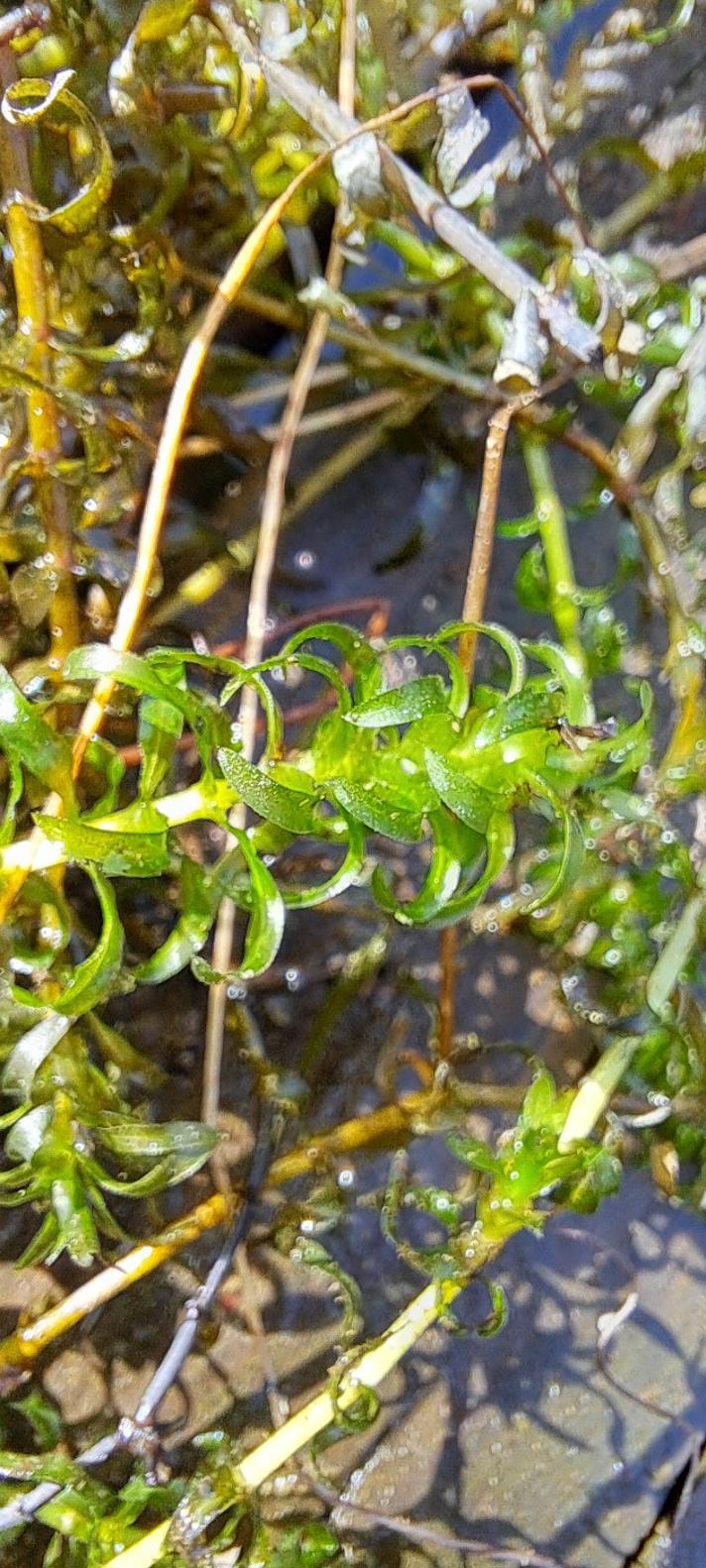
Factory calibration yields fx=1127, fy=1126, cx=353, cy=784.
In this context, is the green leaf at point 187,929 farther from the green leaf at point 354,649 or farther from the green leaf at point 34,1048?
the green leaf at point 354,649

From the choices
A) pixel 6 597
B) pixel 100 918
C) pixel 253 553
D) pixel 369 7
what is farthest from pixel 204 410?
pixel 100 918

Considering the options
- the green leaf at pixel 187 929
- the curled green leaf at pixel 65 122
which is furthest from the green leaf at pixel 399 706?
the curled green leaf at pixel 65 122

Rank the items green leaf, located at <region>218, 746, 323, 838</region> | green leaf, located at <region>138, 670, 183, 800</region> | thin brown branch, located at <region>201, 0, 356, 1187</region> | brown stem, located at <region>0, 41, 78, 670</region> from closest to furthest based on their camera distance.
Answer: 1. green leaf, located at <region>218, 746, 323, 838</region>
2. green leaf, located at <region>138, 670, 183, 800</region>
3. brown stem, located at <region>0, 41, 78, 670</region>
4. thin brown branch, located at <region>201, 0, 356, 1187</region>

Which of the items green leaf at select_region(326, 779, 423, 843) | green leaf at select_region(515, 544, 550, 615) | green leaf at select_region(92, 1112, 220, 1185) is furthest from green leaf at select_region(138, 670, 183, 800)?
green leaf at select_region(515, 544, 550, 615)

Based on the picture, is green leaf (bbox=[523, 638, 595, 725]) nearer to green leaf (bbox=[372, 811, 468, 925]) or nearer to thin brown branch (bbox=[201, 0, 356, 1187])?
green leaf (bbox=[372, 811, 468, 925])

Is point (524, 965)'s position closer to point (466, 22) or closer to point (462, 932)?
point (462, 932)

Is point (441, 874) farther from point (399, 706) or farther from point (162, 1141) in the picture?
point (162, 1141)
